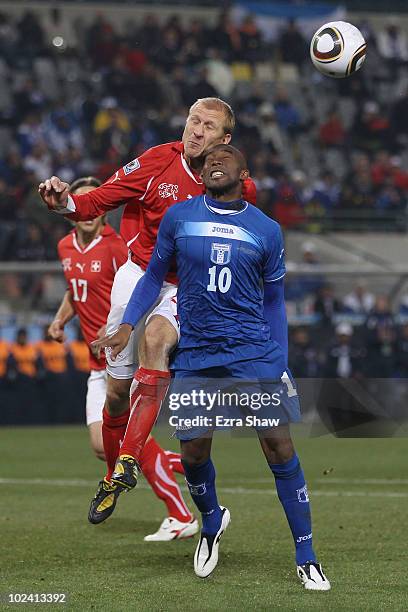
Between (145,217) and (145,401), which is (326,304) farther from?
(145,401)

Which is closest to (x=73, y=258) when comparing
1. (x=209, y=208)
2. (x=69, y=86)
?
(x=209, y=208)

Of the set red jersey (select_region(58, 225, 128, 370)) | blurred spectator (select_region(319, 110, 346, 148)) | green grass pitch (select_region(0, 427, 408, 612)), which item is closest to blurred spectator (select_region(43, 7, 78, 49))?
blurred spectator (select_region(319, 110, 346, 148))

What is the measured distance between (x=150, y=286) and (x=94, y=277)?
2696mm

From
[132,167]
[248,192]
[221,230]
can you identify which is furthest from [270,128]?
[221,230]

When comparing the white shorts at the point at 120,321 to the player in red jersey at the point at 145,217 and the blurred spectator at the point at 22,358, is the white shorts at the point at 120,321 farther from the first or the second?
the blurred spectator at the point at 22,358

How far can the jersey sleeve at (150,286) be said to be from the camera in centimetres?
683

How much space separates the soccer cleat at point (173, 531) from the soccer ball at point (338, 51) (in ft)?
11.1

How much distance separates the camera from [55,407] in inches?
754

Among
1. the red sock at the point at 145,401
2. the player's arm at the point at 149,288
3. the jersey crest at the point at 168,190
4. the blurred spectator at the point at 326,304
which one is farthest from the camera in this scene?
the blurred spectator at the point at 326,304

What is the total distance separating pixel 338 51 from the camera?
8102mm

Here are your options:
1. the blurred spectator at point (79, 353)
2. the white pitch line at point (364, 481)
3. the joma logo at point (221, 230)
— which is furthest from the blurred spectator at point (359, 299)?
the joma logo at point (221, 230)

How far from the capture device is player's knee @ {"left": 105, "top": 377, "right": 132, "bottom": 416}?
25.6 ft

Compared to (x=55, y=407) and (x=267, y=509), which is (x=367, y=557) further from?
(x=55, y=407)
